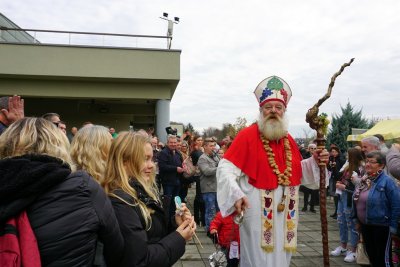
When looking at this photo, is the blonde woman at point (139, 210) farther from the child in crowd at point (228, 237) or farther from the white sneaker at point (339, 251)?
the white sneaker at point (339, 251)

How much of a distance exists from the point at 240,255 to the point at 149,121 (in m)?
22.4

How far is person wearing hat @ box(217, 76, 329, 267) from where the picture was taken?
3.41m

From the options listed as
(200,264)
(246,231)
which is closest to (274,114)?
(246,231)

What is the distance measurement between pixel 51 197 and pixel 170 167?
5886 millimetres

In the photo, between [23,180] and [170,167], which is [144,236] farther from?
[170,167]

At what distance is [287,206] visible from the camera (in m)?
3.56

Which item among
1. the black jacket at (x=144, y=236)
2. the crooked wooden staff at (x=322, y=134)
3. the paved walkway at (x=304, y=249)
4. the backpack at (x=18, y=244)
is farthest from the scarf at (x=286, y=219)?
the backpack at (x=18, y=244)

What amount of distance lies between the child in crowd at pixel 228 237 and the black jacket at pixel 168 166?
3.47 m

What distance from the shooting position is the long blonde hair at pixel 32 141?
168cm

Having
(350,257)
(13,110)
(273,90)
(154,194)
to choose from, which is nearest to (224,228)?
(273,90)

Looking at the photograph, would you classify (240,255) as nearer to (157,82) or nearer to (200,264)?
(200,264)

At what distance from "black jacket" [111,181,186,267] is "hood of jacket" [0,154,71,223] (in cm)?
50

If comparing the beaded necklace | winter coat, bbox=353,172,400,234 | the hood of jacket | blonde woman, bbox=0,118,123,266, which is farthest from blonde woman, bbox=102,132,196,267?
winter coat, bbox=353,172,400,234

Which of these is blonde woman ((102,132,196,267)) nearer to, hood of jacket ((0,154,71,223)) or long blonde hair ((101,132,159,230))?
long blonde hair ((101,132,159,230))
